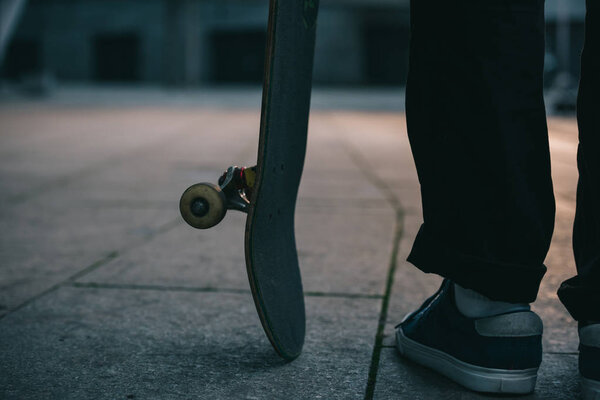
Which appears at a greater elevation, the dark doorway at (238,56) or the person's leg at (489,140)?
the dark doorway at (238,56)

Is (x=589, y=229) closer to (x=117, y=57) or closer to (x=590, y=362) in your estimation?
(x=590, y=362)

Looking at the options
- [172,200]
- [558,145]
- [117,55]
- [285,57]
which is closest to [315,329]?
[285,57]

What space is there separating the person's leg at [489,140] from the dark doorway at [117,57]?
33.1 metres

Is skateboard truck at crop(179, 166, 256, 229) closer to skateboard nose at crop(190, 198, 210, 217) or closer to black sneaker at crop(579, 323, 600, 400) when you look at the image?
skateboard nose at crop(190, 198, 210, 217)

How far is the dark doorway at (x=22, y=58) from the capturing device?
35.6 m

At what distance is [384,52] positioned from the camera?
28906 mm

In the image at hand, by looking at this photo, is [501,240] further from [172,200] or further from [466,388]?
[172,200]

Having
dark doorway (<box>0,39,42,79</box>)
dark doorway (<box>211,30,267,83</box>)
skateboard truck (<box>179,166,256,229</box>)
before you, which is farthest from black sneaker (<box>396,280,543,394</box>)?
dark doorway (<box>0,39,42,79</box>)

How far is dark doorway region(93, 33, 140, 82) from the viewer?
33.2 m

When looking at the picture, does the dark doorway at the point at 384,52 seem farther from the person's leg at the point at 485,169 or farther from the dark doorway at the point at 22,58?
the person's leg at the point at 485,169

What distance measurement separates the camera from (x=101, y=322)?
159 centimetres

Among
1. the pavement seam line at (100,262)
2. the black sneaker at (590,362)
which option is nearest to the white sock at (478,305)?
the black sneaker at (590,362)

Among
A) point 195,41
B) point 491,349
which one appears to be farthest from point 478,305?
point 195,41

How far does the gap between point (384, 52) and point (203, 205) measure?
28537 mm
